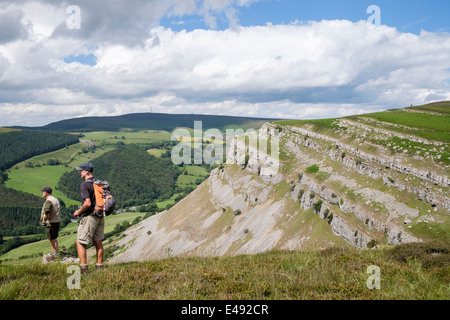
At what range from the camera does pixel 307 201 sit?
8569 cm

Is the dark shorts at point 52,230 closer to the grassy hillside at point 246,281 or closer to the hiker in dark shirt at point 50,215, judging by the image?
the hiker in dark shirt at point 50,215

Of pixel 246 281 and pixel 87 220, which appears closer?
pixel 246 281

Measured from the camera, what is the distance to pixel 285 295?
6.88 m

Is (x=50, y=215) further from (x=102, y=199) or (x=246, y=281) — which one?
(x=246, y=281)

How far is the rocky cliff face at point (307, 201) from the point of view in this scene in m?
61.7

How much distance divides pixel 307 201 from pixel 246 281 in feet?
271

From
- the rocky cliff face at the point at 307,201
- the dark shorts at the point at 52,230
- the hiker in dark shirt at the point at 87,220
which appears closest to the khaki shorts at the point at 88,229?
the hiker in dark shirt at the point at 87,220

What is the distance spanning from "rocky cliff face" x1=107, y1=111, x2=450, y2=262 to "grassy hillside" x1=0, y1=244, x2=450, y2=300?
40.9 meters

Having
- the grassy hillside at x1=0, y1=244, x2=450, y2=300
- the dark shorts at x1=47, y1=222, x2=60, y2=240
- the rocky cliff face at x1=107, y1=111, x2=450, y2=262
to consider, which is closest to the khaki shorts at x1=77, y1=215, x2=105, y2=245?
the grassy hillside at x1=0, y1=244, x2=450, y2=300

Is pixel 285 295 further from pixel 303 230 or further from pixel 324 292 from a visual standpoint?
pixel 303 230

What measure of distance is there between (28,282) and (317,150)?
110 metres

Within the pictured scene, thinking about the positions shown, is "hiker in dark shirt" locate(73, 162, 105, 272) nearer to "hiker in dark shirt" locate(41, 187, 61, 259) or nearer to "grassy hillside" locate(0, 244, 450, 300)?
"grassy hillside" locate(0, 244, 450, 300)

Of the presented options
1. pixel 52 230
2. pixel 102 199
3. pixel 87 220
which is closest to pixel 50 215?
pixel 52 230
